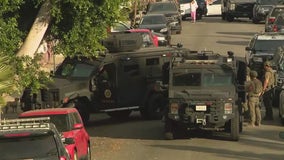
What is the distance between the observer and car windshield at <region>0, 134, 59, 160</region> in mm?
11859

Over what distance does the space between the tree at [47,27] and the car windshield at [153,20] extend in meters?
25.6

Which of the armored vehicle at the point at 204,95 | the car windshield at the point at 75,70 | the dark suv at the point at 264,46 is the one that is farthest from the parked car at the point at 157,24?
the armored vehicle at the point at 204,95

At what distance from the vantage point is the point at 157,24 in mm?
42969

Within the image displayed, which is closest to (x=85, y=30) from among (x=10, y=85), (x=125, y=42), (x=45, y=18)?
(x=45, y=18)

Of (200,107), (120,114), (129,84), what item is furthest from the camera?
(120,114)

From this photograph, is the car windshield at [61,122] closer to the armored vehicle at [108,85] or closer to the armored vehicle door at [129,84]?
the armored vehicle at [108,85]

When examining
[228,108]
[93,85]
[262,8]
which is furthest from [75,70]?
[262,8]

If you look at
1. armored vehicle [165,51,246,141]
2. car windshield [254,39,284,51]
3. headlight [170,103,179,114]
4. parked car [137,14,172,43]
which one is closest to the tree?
headlight [170,103,179,114]

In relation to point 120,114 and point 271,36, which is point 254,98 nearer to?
point 120,114

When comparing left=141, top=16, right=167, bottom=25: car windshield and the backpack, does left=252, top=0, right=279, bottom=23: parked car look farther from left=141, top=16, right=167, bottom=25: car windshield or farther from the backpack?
the backpack

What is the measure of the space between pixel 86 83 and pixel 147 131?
2.69m

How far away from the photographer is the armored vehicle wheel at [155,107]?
79.0 ft

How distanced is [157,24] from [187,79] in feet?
74.9

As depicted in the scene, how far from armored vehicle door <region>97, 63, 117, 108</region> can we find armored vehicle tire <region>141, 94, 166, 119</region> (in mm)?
1145
